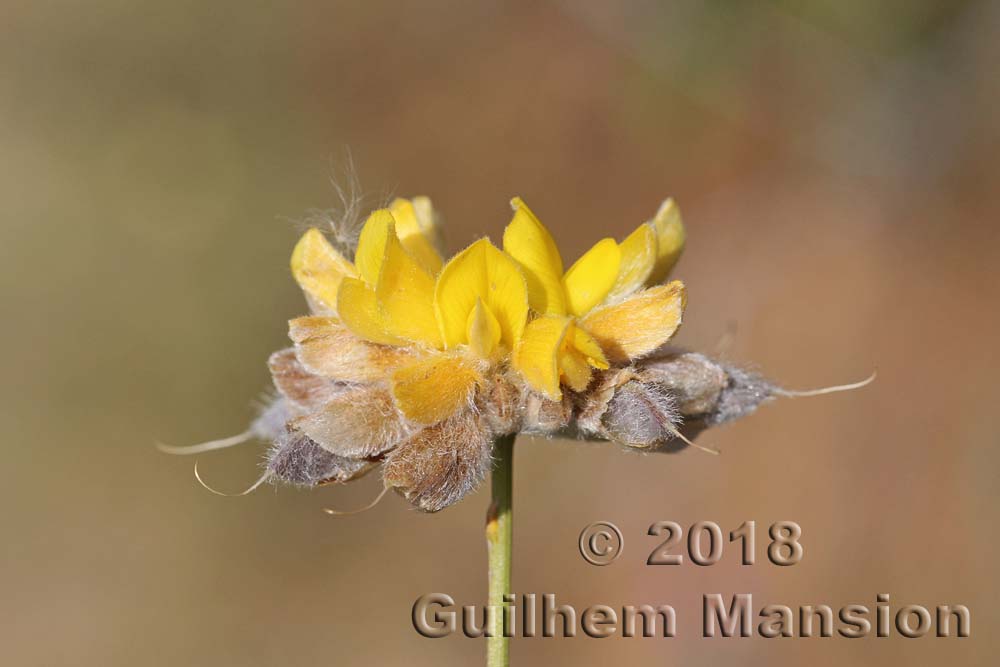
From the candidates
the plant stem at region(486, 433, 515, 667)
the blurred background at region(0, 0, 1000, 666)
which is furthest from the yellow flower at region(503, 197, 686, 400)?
the blurred background at region(0, 0, 1000, 666)

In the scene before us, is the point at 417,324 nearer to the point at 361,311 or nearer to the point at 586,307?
the point at 361,311

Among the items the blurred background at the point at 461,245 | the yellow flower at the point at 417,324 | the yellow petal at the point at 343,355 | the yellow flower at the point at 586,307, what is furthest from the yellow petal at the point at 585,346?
the blurred background at the point at 461,245

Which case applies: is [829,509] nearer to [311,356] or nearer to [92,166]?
[311,356]

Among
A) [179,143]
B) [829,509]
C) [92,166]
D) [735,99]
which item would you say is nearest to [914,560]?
[829,509]

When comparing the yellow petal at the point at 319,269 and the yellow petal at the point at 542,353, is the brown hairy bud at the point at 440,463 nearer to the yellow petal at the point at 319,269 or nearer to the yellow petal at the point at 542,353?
the yellow petal at the point at 542,353

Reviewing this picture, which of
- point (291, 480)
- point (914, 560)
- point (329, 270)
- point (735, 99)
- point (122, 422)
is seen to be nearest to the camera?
point (291, 480)

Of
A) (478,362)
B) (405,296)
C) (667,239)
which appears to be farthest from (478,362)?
(667,239)

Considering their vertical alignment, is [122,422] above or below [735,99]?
below
